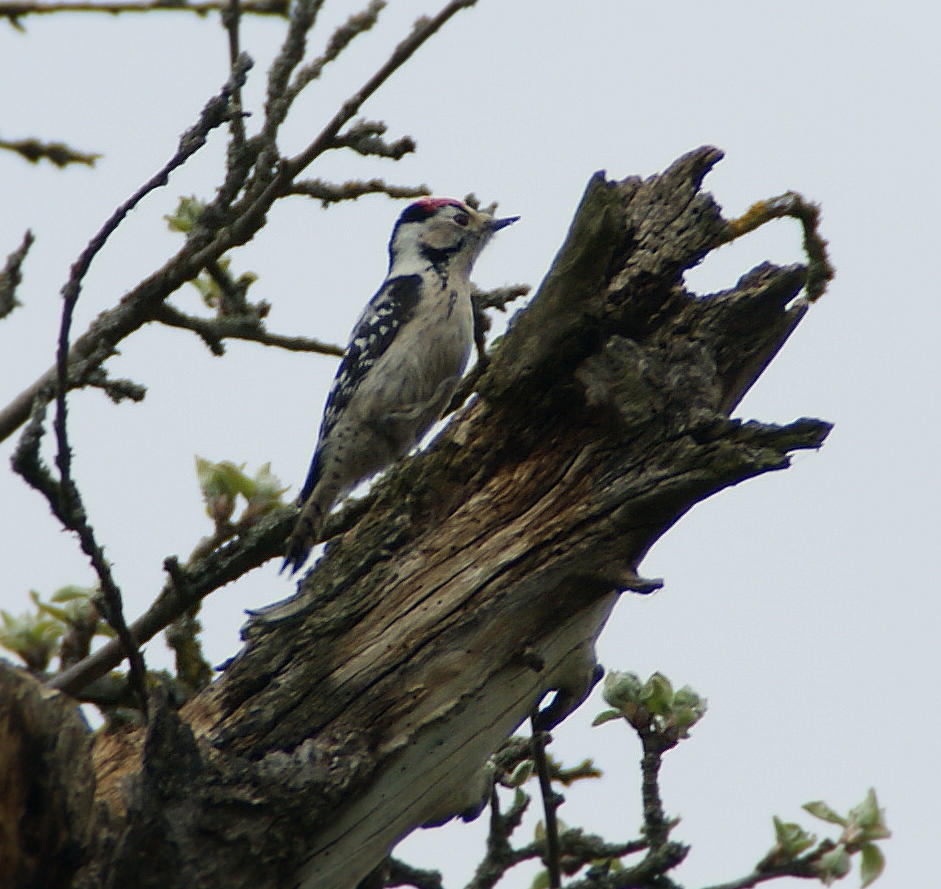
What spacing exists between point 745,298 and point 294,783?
5.22 feet

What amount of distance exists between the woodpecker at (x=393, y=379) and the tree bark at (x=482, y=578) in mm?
1392

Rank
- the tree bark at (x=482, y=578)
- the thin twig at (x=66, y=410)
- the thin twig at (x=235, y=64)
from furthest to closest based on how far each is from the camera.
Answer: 1. the tree bark at (x=482, y=578)
2. the thin twig at (x=235, y=64)
3. the thin twig at (x=66, y=410)

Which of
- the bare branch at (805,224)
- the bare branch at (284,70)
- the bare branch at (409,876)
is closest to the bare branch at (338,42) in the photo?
the bare branch at (284,70)

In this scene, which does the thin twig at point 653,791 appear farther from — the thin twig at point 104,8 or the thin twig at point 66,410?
the thin twig at point 104,8

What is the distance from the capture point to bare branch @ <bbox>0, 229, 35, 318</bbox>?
2578mm

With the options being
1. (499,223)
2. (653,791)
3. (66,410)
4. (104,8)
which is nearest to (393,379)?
(499,223)

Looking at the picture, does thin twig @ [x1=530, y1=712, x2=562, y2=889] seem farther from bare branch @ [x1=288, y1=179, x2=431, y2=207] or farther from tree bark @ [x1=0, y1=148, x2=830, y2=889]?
bare branch @ [x1=288, y1=179, x2=431, y2=207]

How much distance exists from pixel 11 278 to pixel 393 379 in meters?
1.83

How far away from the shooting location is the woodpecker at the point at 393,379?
425 centimetres

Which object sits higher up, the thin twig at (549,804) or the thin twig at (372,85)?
the thin twig at (372,85)

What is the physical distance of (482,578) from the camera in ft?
8.50

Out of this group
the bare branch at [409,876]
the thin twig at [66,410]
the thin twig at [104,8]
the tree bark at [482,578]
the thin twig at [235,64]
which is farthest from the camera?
the bare branch at [409,876]

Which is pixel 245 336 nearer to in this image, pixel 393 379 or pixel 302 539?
pixel 302 539

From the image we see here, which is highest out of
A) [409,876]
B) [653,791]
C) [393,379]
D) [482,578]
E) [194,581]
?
→ [393,379]
